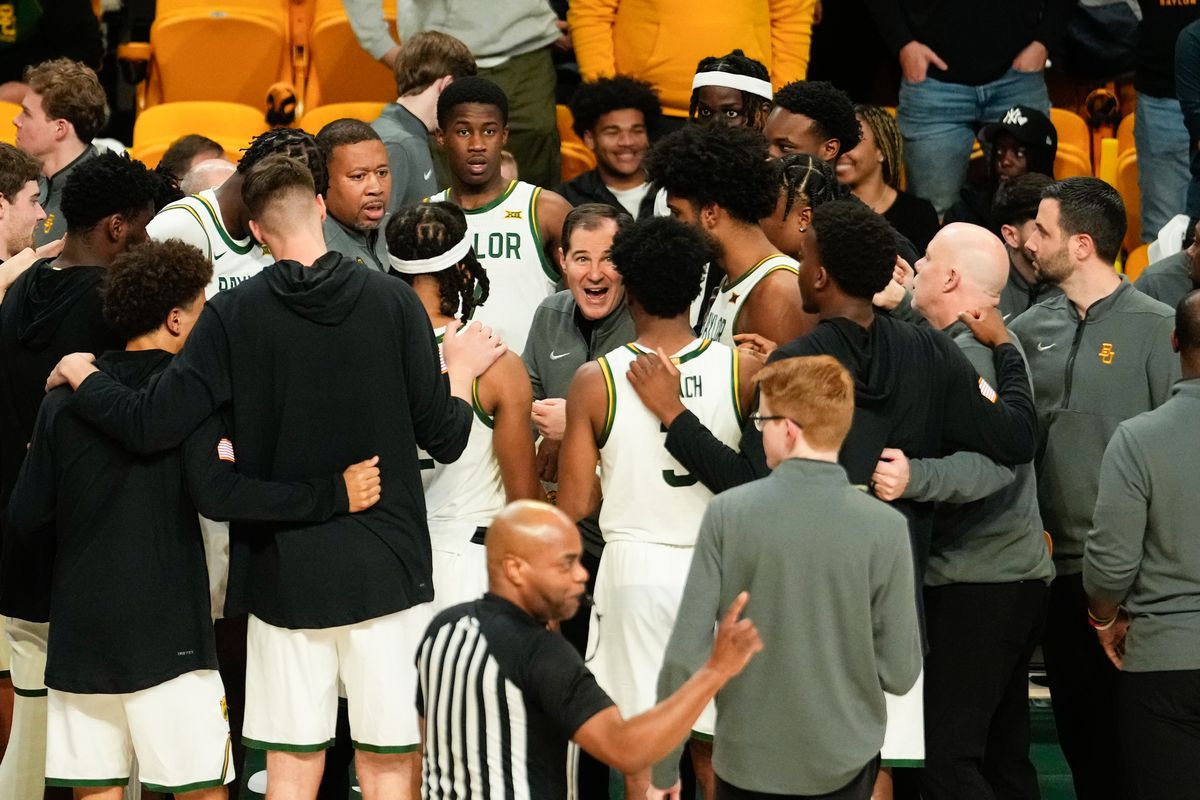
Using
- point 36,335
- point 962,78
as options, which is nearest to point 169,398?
point 36,335

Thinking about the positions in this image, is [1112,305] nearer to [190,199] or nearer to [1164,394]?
[1164,394]

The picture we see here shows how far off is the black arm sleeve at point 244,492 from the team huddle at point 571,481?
0.04 ft

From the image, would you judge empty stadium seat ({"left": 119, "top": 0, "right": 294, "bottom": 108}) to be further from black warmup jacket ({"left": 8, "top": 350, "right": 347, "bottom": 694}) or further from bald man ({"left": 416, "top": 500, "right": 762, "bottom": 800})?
bald man ({"left": 416, "top": 500, "right": 762, "bottom": 800})

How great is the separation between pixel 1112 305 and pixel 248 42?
5466 millimetres

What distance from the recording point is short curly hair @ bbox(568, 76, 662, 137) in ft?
24.3

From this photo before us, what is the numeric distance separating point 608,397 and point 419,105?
9.55 feet

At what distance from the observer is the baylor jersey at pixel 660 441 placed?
463 cm

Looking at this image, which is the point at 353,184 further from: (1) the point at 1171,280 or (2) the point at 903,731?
(1) the point at 1171,280

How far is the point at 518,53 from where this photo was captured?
26.1 ft

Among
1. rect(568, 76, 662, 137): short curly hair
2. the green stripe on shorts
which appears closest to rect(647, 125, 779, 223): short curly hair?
the green stripe on shorts

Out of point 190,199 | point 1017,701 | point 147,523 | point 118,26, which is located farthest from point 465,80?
point 118,26

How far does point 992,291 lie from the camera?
197 inches

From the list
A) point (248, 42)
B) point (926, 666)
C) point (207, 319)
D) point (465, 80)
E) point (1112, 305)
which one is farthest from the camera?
point (248, 42)

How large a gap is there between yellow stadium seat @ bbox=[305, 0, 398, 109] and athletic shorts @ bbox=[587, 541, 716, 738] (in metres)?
5.09
